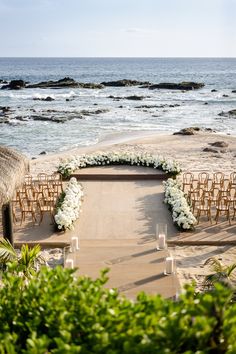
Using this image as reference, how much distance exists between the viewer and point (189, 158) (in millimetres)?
24672

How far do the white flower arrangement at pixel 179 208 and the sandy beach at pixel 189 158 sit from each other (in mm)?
816

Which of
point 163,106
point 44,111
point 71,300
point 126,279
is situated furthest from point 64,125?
point 71,300

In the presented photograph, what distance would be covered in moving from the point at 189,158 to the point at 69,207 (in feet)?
39.2

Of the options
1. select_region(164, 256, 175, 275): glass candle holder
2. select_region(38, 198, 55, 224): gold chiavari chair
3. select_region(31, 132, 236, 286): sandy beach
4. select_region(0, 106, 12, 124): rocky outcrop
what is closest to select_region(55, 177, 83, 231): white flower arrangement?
select_region(38, 198, 55, 224): gold chiavari chair

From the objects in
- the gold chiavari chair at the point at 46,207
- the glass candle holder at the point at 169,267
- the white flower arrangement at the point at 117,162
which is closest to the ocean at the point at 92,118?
the white flower arrangement at the point at 117,162

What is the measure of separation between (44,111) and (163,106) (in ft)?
44.8

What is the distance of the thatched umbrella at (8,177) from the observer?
402 inches

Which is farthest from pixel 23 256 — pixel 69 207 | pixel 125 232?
pixel 69 207

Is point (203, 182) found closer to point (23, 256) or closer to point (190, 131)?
point (23, 256)

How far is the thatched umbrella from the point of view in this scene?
1020 centimetres

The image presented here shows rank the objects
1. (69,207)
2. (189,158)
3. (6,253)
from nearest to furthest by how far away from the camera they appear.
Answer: (6,253)
(69,207)
(189,158)

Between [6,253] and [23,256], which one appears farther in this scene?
[6,253]

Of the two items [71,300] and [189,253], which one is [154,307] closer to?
[71,300]

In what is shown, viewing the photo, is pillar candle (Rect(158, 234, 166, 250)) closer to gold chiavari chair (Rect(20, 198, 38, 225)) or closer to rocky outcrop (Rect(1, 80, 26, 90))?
gold chiavari chair (Rect(20, 198, 38, 225))
